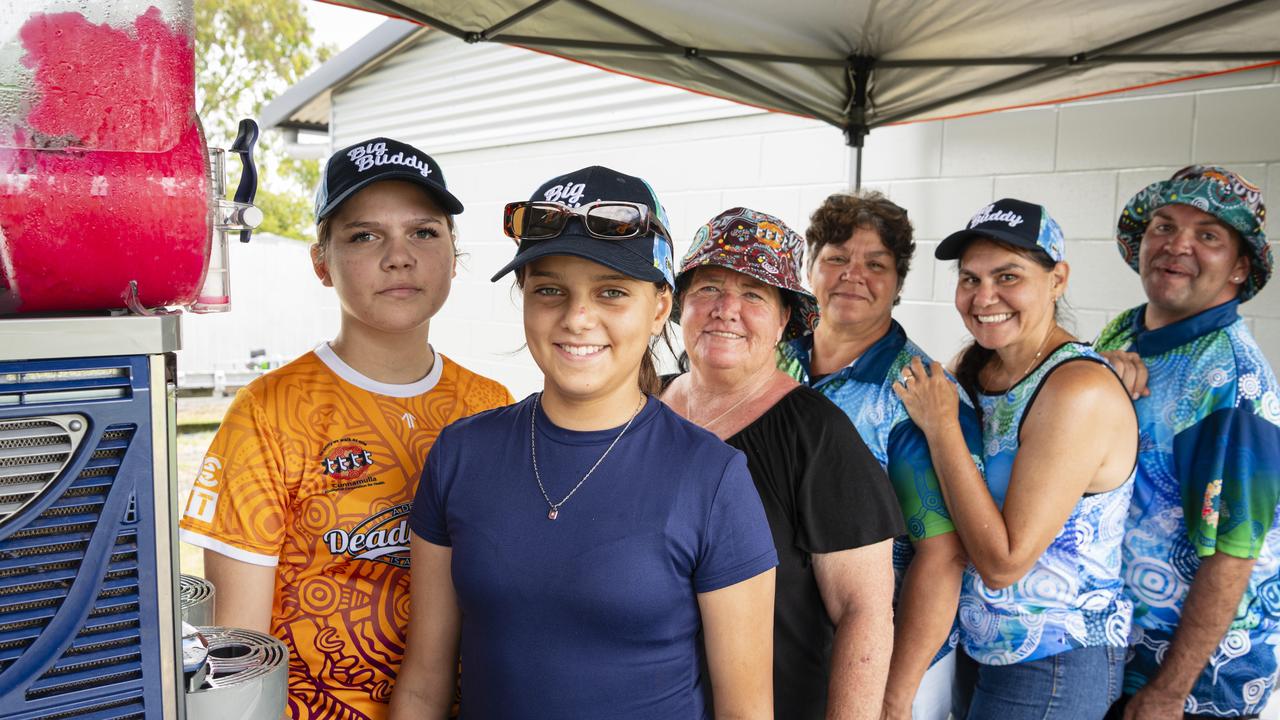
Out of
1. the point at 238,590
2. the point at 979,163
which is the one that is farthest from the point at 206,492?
the point at 979,163

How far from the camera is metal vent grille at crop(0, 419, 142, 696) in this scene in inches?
29.3

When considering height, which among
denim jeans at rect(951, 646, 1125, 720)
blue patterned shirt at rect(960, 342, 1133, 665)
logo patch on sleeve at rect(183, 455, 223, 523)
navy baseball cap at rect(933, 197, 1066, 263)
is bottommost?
denim jeans at rect(951, 646, 1125, 720)

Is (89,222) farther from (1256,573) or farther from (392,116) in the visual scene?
(392,116)

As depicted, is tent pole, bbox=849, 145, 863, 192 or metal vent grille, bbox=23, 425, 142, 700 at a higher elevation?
tent pole, bbox=849, 145, 863, 192

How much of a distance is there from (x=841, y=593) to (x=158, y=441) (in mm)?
1348

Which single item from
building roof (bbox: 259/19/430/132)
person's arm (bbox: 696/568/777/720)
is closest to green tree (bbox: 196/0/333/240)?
building roof (bbox: 259/19/430/132)

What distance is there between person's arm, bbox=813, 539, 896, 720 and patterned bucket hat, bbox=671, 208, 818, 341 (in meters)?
0.60

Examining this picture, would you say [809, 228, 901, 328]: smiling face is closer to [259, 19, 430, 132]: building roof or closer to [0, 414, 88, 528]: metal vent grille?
[0, 414, 88, 528]: metal vent grille

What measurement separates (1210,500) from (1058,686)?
597mm

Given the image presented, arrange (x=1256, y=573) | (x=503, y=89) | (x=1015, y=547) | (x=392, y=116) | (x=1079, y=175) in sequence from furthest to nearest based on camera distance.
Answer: (x=392, y=116), (x=503, y=89), (x=1079, y=175), (x=1256, y=573), (x=1015, y=547)

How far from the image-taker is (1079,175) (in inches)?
143

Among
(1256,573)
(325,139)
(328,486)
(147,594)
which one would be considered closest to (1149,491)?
(1256,573)

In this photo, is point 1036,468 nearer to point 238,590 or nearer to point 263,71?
Result: point 238,590

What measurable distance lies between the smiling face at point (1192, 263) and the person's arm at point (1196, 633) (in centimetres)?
67
